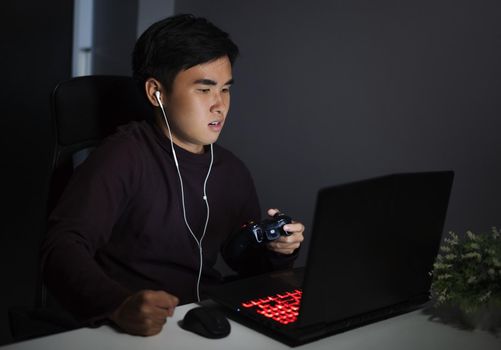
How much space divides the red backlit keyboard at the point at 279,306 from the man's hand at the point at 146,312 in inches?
8.0

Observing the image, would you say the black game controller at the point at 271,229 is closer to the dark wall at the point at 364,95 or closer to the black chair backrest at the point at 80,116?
the black chair backrest at the point at 80,116

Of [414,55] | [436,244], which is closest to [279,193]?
[414,55]

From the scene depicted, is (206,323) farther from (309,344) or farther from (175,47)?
(175,47)

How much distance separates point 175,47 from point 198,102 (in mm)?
143

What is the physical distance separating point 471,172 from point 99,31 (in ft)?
5.60

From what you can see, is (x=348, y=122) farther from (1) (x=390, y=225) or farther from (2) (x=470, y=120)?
(1) (x=390, y=225)

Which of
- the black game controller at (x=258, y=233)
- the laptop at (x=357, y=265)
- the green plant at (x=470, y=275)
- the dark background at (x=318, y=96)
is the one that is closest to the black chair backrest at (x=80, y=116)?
the black game controller at (x=258, y=233)

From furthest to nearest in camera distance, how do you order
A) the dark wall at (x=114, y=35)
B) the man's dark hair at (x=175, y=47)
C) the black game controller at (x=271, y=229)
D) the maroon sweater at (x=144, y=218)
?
the dark wall at (x=114, y=35)
the man's dark hair at (x=175, y=47)
the black game controller at (x=271, y=229)
the maroon sweater at (x=144, y=218)

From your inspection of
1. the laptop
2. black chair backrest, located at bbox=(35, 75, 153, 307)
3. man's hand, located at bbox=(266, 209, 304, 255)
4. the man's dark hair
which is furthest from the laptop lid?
black chair backrest, located at bbox=(35, 75, 153, 307)

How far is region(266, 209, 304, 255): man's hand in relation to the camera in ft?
5.54

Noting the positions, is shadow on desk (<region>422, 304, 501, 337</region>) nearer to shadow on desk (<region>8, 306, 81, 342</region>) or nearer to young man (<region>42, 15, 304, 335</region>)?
young man (<region>42, 15, 304, 335</region>)

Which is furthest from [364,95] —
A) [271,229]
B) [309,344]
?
[309,344]

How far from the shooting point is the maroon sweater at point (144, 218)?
155cm

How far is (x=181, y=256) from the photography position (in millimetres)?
1833
